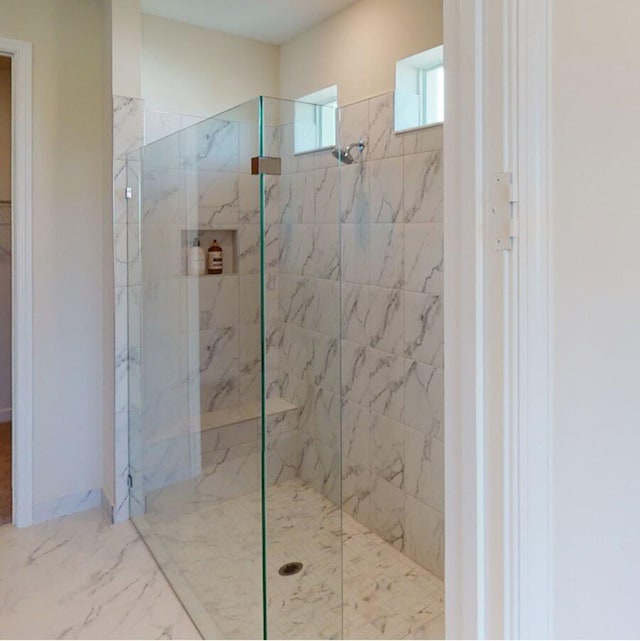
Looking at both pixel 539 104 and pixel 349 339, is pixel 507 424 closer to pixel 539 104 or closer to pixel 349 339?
pixel 539 104

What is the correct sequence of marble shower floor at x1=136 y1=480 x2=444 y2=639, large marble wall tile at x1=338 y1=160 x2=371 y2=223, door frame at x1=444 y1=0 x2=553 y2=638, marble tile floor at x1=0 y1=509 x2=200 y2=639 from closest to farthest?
door frame at x1=444 y1=0 x2=553 y2=638 < marble shower floor at x1=136 y1=480 x2=444 y2=639 < marble tile floor at x1=0 y1=509 x2=200 y2=639 < large marble wall tile at x1=338 y1=160 x2=371 y2=223

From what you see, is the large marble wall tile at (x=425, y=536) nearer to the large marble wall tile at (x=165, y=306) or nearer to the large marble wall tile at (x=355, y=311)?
the large marble wall tile at (x=355, y=311)

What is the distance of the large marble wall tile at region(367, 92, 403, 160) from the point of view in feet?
7.52

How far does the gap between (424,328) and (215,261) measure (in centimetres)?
99

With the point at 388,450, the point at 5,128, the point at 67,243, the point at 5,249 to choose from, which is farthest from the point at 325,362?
the point at 5,128

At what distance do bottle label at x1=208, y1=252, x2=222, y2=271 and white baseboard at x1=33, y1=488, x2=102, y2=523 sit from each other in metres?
1.38

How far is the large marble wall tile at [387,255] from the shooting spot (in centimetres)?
230

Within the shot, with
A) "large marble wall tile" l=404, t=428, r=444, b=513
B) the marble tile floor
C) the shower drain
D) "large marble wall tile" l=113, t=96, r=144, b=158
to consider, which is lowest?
the marble tile floor

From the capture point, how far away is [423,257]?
7.16 ft

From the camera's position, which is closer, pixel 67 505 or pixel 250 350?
pixel 250 350

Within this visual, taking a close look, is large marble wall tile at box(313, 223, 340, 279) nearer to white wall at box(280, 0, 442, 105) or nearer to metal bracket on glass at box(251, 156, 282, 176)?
metal bracket on glass at box(251, 156, 282, 176)

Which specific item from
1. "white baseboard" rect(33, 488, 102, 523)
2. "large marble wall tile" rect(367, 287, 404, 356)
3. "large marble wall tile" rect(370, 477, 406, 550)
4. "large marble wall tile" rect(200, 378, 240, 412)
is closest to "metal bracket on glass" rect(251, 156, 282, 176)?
"large marble wall tile" rect(367, 287, 404, 356)

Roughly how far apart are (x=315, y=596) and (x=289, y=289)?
4.14ft

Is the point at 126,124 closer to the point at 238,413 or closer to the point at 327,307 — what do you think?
the point at 327,307
